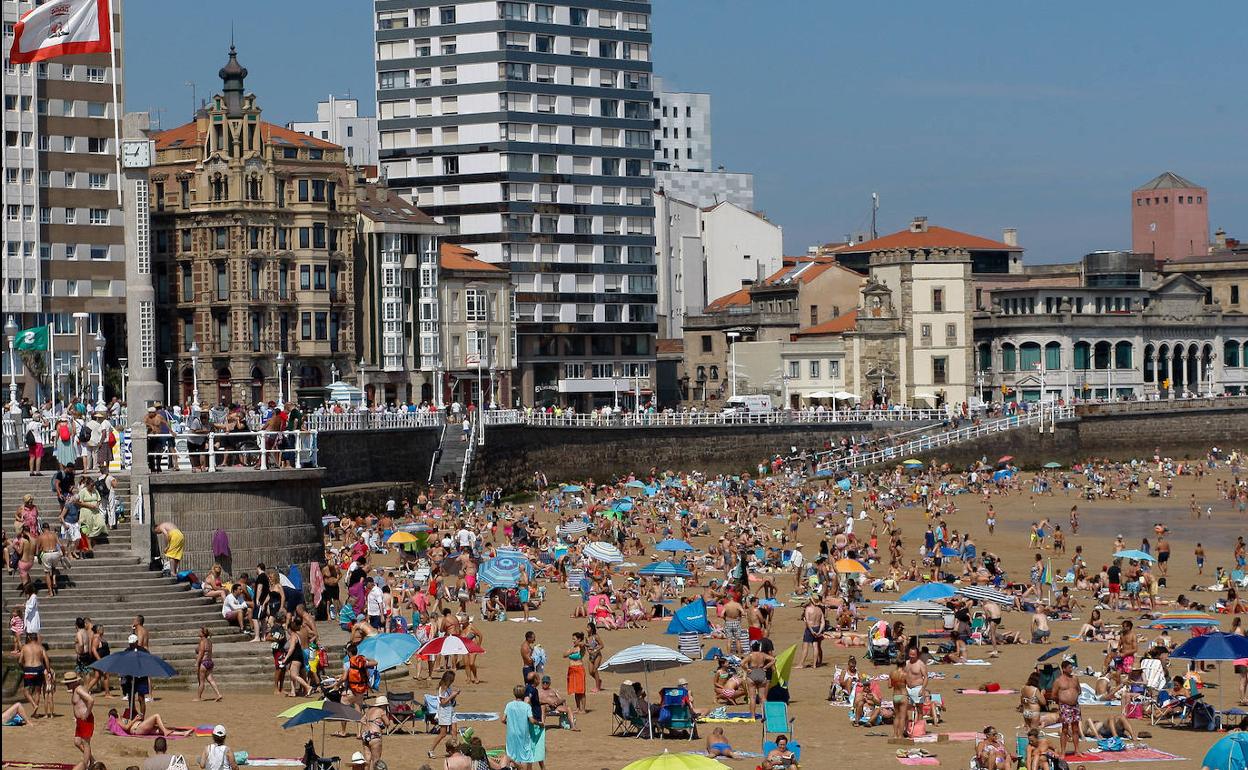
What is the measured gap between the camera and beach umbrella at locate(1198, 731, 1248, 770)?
17016mm

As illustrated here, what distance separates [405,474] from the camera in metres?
56.1

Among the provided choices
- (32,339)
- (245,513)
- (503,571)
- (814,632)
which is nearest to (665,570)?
(503,571)

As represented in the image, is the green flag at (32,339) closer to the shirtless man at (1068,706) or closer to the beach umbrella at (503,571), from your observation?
the beach umbrella at (503,571)

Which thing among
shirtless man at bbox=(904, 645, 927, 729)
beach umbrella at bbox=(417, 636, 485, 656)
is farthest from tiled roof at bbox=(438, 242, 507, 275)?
shirtless man at bbox=(904, 645, 927, 729)

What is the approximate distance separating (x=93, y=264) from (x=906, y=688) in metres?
52.8

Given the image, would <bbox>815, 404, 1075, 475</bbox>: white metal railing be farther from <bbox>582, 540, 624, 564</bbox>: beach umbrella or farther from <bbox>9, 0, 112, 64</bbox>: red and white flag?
<bbox>9, 0, 112, 64</bbox>: red and white flag

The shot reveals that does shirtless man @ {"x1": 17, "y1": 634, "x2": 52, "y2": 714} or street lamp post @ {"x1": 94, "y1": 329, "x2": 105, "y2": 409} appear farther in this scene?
street lamp post @ {"x1": 94, "y1": 329, "x2": 105, "y2": 409}

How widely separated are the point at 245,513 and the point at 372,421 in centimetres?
2888

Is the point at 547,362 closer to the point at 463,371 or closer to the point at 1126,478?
the point at 463,371

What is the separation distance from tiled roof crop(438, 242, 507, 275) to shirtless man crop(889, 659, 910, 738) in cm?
5877

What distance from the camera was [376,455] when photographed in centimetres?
5422

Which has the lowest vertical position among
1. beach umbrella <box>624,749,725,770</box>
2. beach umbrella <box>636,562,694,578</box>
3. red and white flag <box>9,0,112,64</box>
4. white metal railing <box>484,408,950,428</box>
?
beach umbrella <box>636,562,694,578</box>

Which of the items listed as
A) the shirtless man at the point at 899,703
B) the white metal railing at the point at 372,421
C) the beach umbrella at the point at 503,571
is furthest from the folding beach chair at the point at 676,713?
the white metal railing at the point at 372,421

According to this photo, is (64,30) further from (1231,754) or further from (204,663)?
(1231,754)
